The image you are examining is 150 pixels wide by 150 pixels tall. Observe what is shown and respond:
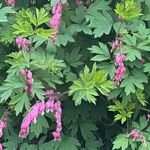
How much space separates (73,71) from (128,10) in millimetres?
619

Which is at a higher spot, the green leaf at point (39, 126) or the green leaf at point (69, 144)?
the green leaf at point (39, 126)

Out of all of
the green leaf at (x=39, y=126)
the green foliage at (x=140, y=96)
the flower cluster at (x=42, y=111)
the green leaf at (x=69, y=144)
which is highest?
A: the flower cluster at (x=42, y=111)

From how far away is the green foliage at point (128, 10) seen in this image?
2.56 m

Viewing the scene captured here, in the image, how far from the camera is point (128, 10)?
8.43ft

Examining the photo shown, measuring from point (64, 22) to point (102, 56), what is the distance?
0.39 m

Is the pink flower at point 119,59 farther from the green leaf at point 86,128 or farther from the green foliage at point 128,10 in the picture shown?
the green leaf at point 86,128

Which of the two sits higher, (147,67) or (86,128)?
(147,67)

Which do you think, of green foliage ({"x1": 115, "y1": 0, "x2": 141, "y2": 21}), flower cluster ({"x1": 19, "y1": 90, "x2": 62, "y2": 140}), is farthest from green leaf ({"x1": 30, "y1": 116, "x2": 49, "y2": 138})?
green foliage ({"x1": 115, "y1": 0, "x2": 141, "y2": 21})

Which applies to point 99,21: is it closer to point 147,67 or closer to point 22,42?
point 147,67

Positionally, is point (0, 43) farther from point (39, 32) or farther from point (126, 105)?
point (126, 105)

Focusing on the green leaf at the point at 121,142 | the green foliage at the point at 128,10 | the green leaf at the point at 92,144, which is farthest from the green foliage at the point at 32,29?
the green leaf at the point at 92,144

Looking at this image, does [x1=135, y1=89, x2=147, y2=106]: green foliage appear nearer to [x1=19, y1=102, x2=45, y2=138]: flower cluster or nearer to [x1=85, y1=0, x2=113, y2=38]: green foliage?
[x1=85, y1=0, x2=113, y2=38]: green foliage

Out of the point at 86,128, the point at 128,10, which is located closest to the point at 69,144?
the point at 86,128

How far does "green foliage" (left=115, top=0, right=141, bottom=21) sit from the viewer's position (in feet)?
8.40
